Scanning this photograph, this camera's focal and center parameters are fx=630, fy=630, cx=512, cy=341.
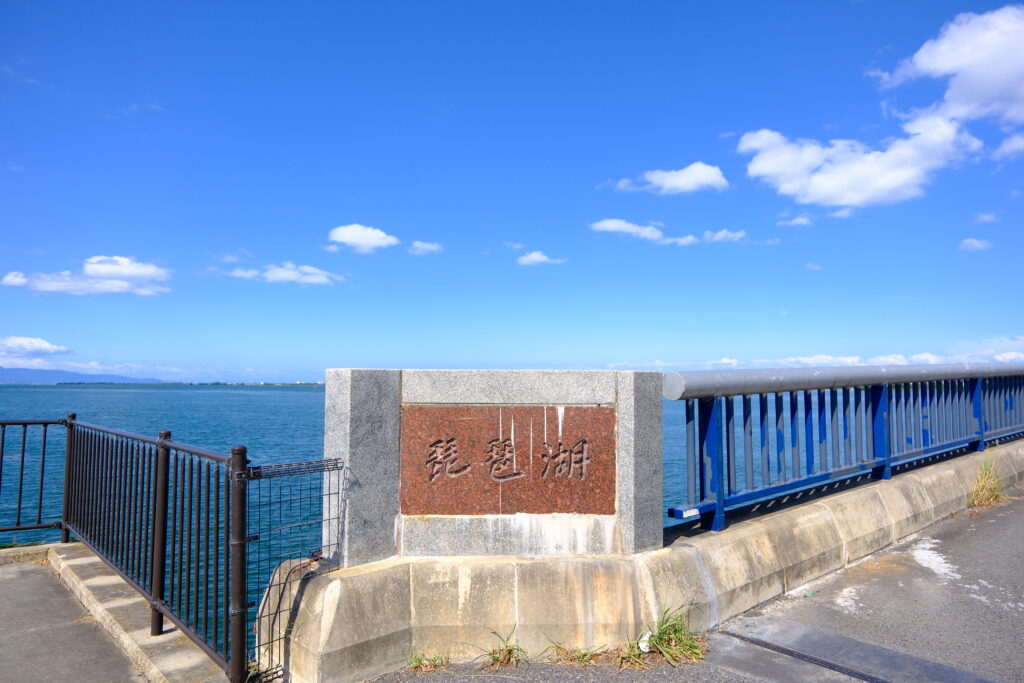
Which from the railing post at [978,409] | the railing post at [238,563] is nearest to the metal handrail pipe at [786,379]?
the railing post at [978,409]

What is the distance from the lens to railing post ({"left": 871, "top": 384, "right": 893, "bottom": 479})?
7117mm

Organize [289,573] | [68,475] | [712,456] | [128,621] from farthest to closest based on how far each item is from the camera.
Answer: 1. [68,475]
2. [712,456]
3. [128,621]
4. [289,573]

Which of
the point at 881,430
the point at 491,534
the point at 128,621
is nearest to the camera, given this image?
the point at 491,534

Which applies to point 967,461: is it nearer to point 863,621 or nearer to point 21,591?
point 863,621

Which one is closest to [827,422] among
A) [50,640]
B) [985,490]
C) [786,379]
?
[786,379]

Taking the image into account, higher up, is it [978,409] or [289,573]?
[978,409]

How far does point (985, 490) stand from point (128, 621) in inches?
369

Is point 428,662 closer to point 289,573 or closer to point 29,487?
point 289,573

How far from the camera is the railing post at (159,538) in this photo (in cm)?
434

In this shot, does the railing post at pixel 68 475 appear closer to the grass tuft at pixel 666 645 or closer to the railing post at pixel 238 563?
the railing post at pixel 238 563

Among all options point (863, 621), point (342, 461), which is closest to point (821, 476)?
point (863, 621)

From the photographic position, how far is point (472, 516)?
14.2 feet

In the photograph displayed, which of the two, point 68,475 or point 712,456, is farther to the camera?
point 68,475

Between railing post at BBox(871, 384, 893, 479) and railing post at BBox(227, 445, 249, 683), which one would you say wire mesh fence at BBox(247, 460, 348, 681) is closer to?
railing post at BBox(227, 445, 249, 683)
